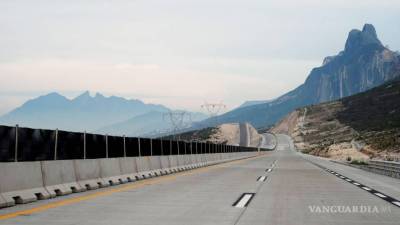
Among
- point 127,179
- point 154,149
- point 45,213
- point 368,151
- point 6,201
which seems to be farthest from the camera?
point 368,151

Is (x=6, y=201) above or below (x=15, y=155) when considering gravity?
below

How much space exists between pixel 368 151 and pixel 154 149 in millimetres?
74724

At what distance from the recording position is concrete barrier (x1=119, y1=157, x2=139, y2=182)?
21405 millimetres

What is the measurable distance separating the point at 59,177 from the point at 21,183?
7.11 feet

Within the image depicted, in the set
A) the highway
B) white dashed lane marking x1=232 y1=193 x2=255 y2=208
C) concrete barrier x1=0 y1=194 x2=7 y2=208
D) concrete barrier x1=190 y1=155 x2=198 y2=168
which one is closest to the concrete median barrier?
the highway

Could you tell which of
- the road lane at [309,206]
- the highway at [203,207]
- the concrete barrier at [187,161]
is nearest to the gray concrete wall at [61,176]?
the highway at [203,207]

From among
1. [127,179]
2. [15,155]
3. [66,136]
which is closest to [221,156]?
[127,179]

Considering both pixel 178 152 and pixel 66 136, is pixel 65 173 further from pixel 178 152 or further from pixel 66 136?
pixel 178 152

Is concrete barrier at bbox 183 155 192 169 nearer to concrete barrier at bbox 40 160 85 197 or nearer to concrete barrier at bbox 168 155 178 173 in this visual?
concrete barrier at bbox 168 155 178 173

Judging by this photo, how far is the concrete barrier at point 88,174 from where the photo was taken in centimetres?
1696

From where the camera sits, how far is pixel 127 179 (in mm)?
21266

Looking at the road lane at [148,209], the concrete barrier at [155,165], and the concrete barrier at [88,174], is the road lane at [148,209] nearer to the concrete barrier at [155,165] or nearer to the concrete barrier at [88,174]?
the concrete barrier at [88,174]

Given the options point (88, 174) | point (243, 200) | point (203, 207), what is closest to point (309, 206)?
point (243, 200)

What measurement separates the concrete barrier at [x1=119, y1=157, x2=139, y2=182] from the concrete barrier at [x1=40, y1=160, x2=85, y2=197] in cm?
469
